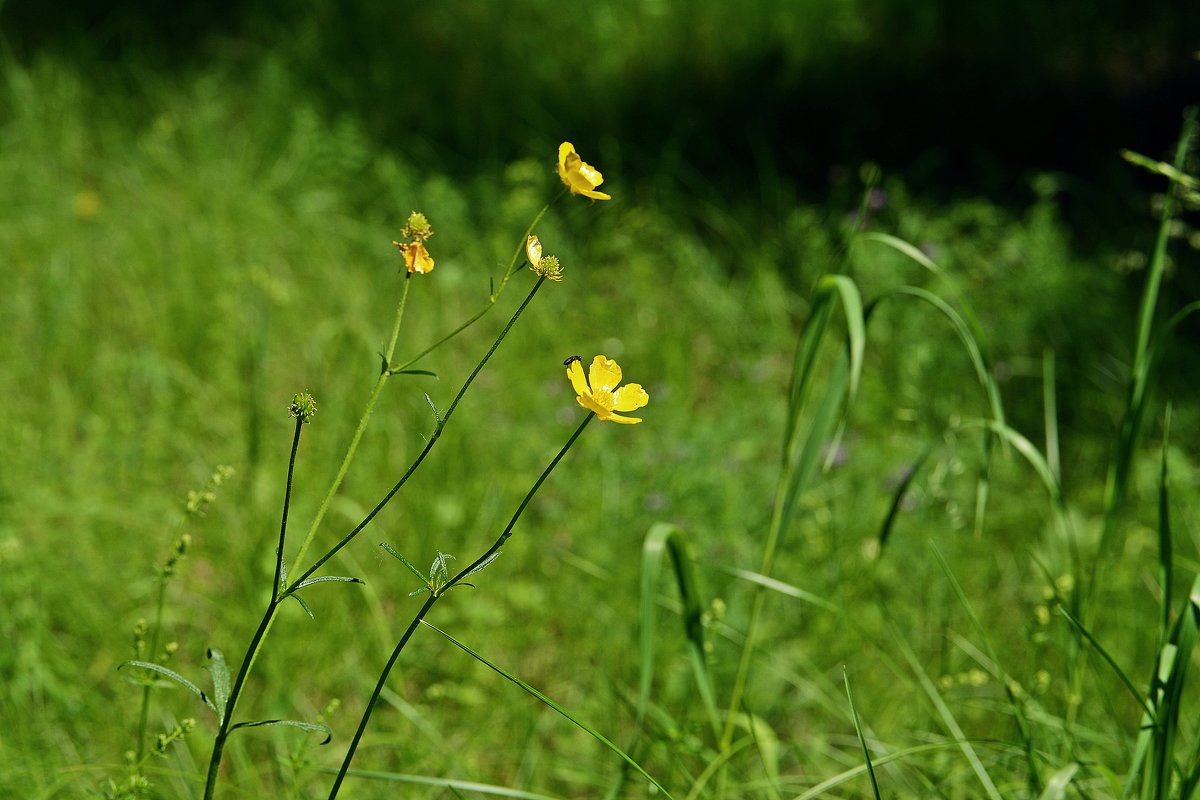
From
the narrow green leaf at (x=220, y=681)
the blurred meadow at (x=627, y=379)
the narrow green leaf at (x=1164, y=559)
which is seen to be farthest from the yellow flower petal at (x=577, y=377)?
the narrow green leaf at (x=1164, y=559)

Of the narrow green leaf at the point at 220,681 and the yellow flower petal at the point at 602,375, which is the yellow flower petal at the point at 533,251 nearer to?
the yellow flower petal at the point at 602,375

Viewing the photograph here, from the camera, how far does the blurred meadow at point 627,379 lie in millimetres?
1459

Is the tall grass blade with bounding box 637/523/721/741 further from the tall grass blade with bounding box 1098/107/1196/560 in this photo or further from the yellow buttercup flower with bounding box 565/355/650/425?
the tall grass blade with bounding box 1098/107/1196/560

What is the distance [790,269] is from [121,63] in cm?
226

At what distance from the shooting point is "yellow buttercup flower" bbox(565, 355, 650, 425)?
2.69 feet

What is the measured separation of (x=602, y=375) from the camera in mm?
882

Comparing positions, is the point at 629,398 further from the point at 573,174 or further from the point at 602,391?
the point at 573,174

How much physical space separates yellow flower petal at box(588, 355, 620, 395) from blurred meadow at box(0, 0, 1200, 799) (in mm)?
151

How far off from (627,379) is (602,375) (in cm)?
171

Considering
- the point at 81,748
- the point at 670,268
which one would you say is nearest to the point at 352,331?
the point at 670,268

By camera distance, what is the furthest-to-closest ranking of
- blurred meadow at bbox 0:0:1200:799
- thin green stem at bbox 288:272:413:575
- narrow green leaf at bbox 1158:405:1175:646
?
blurred meadow at bbox 0:0:1200:799 → narrow green leaf at bbox 1158:405:1175:646 → thin green stem at bbox 288:272:413:575

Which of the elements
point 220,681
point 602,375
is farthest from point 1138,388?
point 220,681

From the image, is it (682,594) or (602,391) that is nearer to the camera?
(602,391)

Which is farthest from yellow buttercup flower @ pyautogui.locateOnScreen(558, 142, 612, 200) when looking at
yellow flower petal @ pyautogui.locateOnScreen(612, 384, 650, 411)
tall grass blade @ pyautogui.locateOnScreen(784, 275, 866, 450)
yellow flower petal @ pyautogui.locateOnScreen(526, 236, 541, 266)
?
tall grass blade @ pyautogui.locateOnScreen(784, 275, 866, 450)
